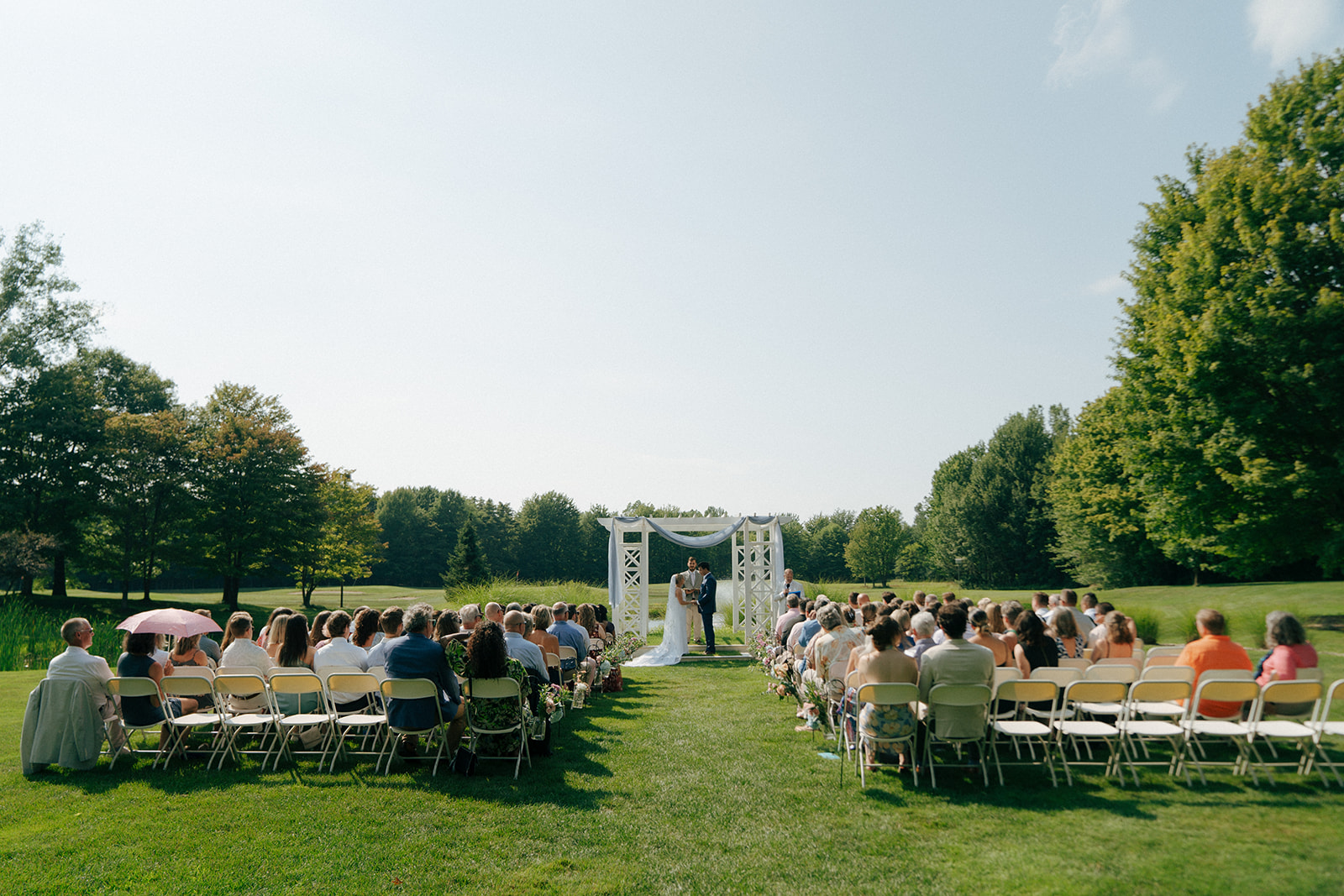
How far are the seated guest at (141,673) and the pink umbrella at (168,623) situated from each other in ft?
1.64

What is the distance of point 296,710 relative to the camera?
7.14 metres

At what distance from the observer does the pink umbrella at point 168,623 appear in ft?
24.9

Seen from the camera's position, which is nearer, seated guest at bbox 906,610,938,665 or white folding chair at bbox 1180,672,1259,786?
white folding chair at bbox 1180,672,1259,786

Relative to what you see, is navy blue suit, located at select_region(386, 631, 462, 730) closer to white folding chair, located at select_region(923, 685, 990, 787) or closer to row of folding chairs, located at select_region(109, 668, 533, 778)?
row of folding chairs, located at select_region(109, 668, 533, 778)

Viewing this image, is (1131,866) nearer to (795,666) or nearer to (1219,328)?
(795,666)

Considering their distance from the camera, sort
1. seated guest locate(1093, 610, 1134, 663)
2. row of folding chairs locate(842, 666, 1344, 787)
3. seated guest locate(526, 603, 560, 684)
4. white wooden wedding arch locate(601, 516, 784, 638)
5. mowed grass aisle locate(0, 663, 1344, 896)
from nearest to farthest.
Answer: mowed grass aisle locate(0, 663, 1344, 896) < row of folding chairs locate(842, 666, 1344, 787) < seated guest locate(1093, 610, 1134, 663) < seated guest locate(526, 603, 560, 684) < white wooden wedding arch locate(601, 516, 784, 638)

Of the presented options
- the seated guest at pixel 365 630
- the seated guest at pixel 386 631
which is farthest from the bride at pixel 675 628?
the seated guest at pixel 386 631

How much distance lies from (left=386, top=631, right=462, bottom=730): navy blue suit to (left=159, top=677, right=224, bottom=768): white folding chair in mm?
1665

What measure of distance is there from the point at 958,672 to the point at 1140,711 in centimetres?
177

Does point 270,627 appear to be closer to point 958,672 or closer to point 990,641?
point 958,672

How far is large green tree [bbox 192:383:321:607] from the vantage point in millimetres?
31188

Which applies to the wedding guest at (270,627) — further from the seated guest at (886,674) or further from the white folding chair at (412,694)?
the seated guest at (886,674)

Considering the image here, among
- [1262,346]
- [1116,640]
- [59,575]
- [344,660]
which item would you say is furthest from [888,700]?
[59,575]

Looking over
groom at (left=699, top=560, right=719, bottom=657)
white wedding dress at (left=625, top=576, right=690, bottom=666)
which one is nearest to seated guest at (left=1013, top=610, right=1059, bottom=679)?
white wedding dress at (left=625, top=576, right=690, bottom=666)
